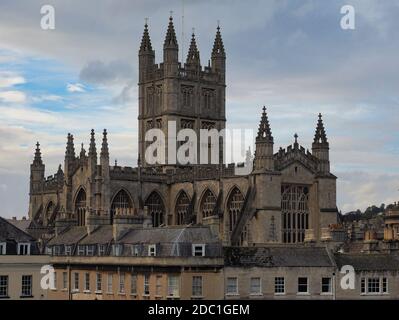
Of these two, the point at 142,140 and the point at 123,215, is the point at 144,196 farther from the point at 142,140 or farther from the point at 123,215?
the point at 123,215

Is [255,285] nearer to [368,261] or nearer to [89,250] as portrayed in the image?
[368,261]

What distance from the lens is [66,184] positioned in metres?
103

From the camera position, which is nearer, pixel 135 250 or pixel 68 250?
pixel 135 250

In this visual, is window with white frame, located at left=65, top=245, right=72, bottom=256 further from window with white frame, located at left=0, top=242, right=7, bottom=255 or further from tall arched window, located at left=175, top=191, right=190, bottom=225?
tall arched window, located at left=175, top=191, right=190, bottom=225

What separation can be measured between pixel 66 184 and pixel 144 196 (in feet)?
31.3

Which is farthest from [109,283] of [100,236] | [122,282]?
[100,236]

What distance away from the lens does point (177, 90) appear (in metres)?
112

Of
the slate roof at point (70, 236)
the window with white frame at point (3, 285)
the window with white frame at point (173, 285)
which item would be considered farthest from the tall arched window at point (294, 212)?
the window with white frame at point (3, 285)

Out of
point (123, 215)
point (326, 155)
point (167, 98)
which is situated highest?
point (167, 98)

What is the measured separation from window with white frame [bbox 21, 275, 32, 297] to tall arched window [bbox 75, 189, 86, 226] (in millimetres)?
43951

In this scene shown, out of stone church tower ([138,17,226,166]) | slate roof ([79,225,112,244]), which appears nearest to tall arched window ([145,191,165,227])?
stone church tower ([138,17,226,166])

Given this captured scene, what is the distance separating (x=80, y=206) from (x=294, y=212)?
2424 centimetres

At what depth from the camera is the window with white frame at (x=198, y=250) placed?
57094mm
